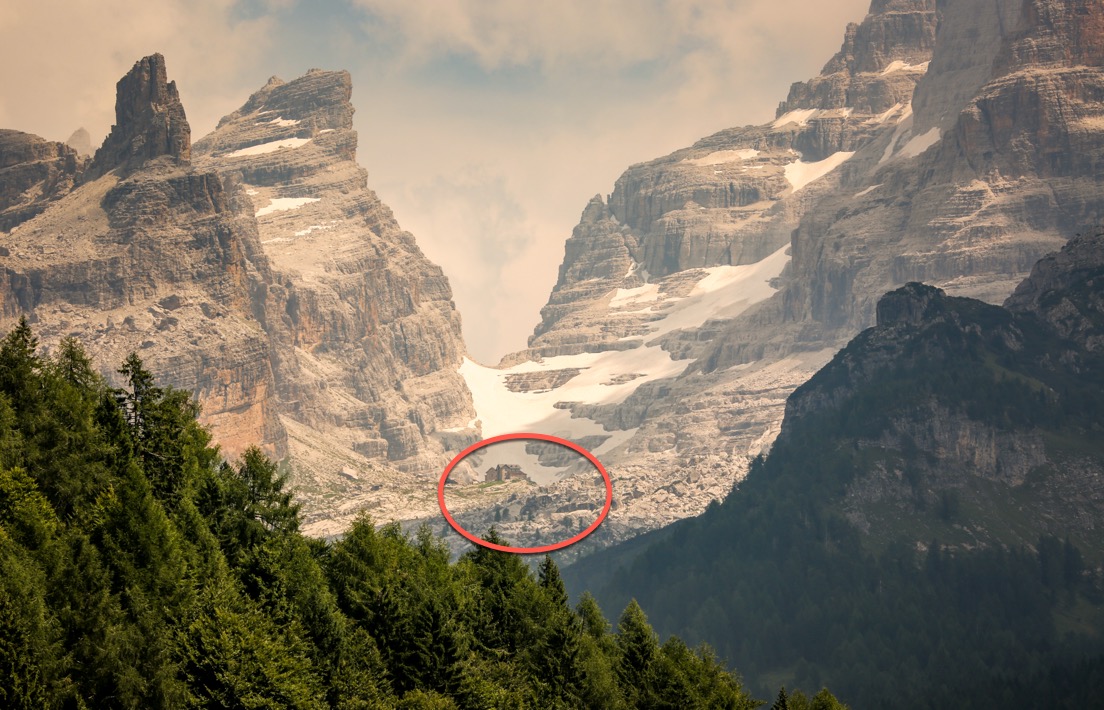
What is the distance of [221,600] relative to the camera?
112m

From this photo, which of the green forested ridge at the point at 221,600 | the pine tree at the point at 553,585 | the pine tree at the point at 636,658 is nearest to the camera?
the green forested ridge at the point at 221,600

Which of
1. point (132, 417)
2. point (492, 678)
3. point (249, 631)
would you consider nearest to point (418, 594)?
point (492, 678)

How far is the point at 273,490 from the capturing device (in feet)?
452

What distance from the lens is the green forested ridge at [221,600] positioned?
105938 mm

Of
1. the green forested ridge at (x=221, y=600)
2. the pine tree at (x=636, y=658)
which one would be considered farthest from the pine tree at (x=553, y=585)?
the pine tree at (x=636, y=658)

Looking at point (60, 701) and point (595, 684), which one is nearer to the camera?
point (60, 701)

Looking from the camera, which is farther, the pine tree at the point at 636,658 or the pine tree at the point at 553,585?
the pine tree at the point at 553,585

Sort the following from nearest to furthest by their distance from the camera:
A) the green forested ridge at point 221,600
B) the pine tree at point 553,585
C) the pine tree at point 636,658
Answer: the green forested ridge at point 221,600 → the pine tree at point 636,658 → the pine tree at point 553,585

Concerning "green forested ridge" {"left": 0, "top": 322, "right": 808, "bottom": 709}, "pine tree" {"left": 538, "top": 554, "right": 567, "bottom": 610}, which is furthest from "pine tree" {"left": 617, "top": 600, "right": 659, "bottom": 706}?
"pine tree" {"left": 538, "top": 554, "right": 567, "bottom": 610}

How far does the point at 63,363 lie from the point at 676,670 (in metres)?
56.7

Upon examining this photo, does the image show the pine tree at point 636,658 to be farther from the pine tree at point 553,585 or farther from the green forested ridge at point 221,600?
the pine tree at point 553,585

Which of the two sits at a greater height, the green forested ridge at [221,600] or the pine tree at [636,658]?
the green forested ridge at [221,600]

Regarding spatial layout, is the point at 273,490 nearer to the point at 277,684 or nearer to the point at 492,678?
the point at 492,678

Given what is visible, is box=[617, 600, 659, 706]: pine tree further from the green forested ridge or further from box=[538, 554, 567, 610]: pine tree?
box=[538, 554, 567, 610]: pine tree
